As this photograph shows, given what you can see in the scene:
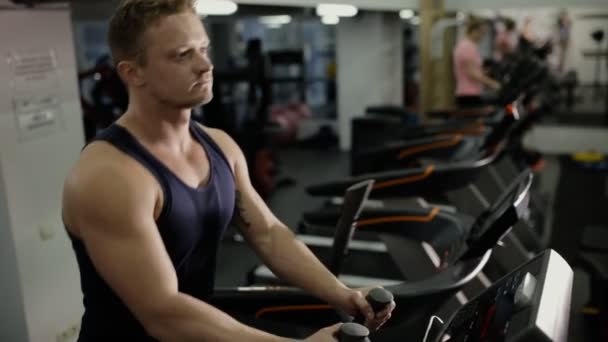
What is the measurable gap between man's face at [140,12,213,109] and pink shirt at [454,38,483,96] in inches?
176

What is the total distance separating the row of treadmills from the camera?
1.04 meters

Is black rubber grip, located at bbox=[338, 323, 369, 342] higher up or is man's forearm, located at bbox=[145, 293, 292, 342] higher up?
black rubber grip, located at bbox=[338, 323, 369, 342]

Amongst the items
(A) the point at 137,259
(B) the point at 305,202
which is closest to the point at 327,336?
(A) the point at 137,259

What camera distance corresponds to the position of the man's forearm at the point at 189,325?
1255 mm

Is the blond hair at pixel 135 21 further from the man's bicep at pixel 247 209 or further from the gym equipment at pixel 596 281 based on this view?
the gym equipment at pixel 596 281

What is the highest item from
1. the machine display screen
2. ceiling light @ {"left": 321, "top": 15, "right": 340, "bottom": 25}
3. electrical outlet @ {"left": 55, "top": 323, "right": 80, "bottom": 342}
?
A: ceiling light @ {"left": 321, "top": 15, "right": 340, "bottom": 25}

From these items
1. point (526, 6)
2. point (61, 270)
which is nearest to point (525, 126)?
point (526, 6)

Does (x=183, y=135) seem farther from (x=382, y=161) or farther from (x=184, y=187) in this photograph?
(x=382, y=161)

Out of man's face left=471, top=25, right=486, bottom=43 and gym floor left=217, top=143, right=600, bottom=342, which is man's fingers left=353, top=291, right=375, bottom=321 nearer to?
gym floor left=217, top=143, right=600, bottom=342

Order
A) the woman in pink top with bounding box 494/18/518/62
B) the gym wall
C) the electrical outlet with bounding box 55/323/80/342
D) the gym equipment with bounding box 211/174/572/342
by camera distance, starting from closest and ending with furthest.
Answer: the gym equipment with bounding box 211/174/572/342, the gym wall, the electrical outlet with bounding box 55/323/80/342, the woman in pink top with bounding box 494/18/518/62

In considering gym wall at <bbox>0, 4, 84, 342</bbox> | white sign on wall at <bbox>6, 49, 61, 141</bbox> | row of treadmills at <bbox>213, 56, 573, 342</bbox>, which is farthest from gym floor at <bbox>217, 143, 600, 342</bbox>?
white sign on wall at <bbox>6, 49, 61, 141</bbox>

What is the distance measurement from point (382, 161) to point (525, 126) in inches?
38.1

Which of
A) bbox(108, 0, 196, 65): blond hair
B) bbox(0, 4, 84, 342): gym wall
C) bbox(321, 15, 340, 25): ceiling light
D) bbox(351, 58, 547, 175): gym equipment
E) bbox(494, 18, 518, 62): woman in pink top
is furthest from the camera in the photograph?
bbox(494, 18, 518, 62): woman in pink top

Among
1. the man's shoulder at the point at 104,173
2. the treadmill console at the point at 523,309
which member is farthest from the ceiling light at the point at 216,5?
the treadmill console at the point at 523,309
